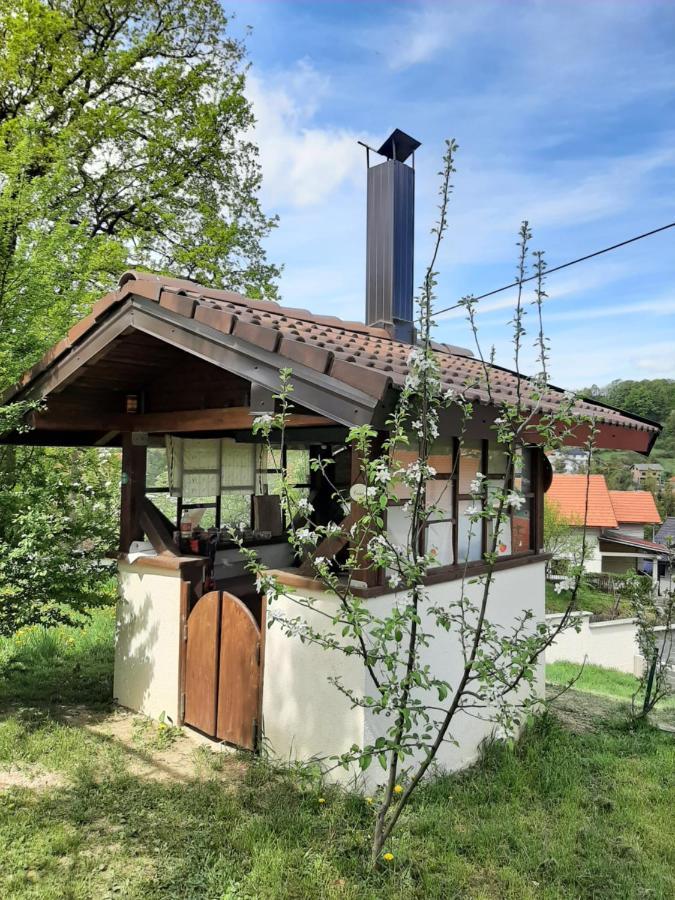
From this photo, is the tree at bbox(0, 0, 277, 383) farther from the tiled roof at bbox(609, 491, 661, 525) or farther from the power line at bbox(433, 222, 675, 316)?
the tiled roof at bbox(609, 491, 661, 525)

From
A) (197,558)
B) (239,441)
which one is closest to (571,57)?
(239,441)

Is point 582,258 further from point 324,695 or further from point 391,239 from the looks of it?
point 324,695

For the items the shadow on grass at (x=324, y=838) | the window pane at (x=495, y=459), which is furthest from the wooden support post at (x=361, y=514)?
the window pane at (x=495, y=459)

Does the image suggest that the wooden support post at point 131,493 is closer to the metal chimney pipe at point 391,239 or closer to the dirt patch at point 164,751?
the dirt patch at point 164,751

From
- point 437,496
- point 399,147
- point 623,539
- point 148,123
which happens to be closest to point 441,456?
point 437,496

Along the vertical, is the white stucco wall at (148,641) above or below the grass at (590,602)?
above

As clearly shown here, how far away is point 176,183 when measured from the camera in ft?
44.2

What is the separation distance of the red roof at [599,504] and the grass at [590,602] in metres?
4.31

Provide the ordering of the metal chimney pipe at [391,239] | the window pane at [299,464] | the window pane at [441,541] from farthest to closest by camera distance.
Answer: the window pane at [299,464] < the metal chimney pipe at [391,239] < the window pane at [441,541]

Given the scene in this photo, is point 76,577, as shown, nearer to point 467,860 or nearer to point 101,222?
point 467,860

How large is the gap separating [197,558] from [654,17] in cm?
780

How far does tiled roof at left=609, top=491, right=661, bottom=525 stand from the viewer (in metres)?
33.7

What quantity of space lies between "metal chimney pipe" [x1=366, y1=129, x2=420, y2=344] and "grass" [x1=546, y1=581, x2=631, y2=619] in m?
14.6

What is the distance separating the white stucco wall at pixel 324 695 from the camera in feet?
11.6
